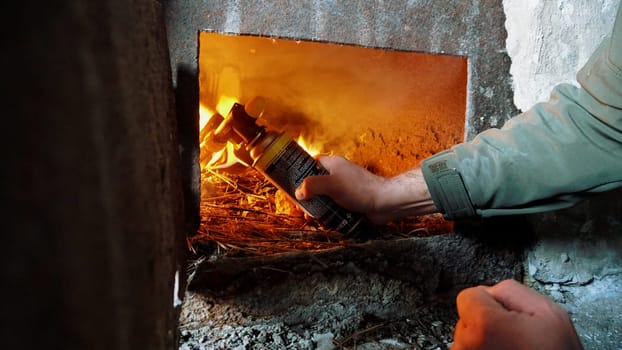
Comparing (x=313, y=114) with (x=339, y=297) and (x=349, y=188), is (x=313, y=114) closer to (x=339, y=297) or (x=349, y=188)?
(x=349, y=188)

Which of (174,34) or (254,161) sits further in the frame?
(254,161)

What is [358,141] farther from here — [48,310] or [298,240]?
[48,310]

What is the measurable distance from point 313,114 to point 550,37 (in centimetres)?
80

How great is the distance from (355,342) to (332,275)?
0.55 ft

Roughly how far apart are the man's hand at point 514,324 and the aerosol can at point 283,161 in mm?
480

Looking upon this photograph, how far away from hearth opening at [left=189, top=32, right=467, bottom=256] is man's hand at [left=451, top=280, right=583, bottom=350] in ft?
1.70

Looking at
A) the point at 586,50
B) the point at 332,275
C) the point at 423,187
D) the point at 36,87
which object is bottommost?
the point at 332,275

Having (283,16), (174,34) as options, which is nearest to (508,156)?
(283,16)

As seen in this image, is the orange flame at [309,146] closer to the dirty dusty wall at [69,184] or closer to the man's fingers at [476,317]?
the man's fingers at [476,317]

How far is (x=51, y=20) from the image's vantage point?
0.30 metres

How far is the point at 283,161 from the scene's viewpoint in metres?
1.20

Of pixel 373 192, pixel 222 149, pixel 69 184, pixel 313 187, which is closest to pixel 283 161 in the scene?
pixel 313 187

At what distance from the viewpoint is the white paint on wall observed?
1278 mm

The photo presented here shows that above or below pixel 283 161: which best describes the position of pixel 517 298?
below
